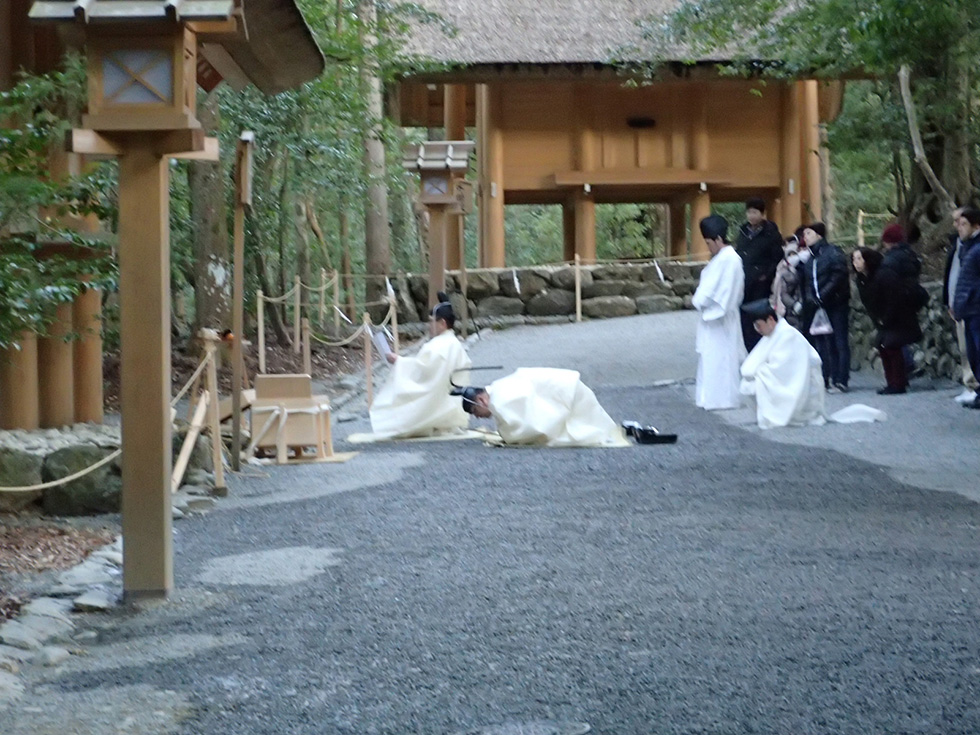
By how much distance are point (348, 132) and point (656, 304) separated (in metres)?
7.01

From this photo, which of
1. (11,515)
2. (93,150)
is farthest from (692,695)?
(11,515)

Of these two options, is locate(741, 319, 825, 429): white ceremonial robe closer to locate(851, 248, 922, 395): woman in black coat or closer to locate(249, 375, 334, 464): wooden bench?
locate(851, 248, 922, 395): woman in black coat

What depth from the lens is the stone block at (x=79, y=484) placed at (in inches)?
296

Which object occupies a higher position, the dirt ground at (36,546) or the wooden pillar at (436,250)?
the wooden pillar at (436,250)

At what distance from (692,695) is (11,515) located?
493 cm

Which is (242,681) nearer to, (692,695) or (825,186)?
(692,695)

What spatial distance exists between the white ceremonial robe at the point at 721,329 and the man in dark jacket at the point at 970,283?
7.30 ft

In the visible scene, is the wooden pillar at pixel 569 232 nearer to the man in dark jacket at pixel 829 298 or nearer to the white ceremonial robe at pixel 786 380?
the man in dark jacket at pixel 829 298

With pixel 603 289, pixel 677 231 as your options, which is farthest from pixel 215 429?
pixel 677 231

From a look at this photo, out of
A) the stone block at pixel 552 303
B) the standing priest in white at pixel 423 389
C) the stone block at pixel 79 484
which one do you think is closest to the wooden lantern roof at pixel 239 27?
the stone block at pixel 79 484

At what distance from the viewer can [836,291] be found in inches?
511

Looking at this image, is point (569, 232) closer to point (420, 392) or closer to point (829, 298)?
point (829, 298)

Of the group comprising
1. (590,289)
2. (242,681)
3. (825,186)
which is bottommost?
(242,681)

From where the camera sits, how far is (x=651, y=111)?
2355 cm
